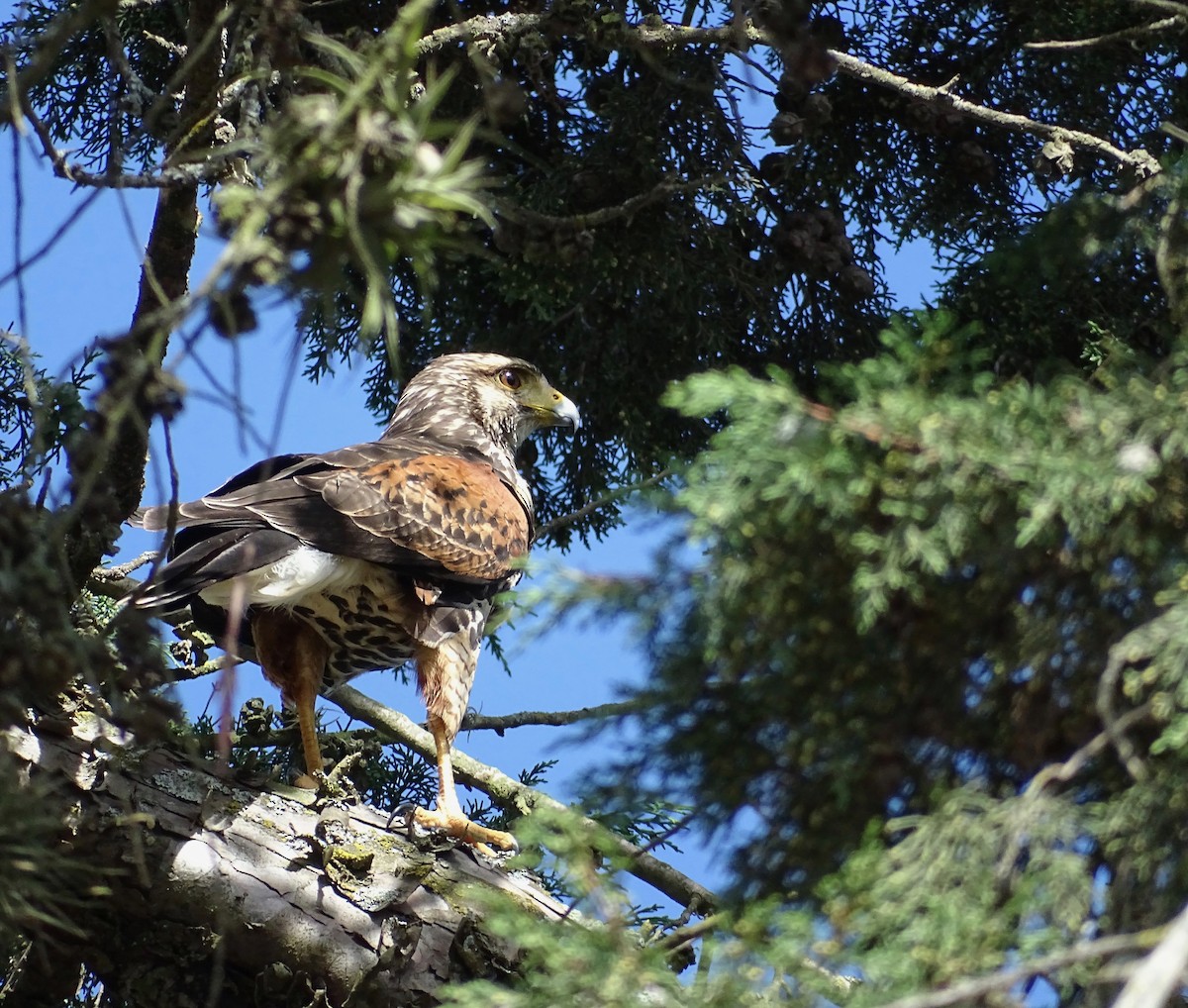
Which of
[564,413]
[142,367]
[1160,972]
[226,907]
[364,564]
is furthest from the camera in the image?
[564,413]

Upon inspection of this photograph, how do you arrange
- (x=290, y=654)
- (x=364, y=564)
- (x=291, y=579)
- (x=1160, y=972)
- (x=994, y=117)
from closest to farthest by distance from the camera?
(x=1160, y=972), (x=994, y=117), (x=291, y=579), (x=364, y=564), (x=290, y=654)

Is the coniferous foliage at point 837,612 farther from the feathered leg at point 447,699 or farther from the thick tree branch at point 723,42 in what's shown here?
the feathered leg at point 447,699

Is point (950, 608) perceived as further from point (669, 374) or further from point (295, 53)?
point (669, 374)

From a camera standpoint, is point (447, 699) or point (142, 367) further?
point (447, 699)

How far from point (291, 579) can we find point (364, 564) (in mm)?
272

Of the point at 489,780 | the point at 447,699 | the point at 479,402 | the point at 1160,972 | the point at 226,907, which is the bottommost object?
the point at 1160,972

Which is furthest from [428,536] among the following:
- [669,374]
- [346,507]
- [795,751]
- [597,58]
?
[795,751]

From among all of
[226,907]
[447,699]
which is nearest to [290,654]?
[447,699]

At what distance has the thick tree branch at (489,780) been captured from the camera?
4.01 m

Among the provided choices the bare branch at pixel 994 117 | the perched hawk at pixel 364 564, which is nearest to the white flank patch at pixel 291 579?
the perched hawk at pixel 364 564

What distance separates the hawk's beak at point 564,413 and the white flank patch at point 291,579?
1.03m

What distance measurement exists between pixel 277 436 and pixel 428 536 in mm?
2306

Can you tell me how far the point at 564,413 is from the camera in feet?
16.8

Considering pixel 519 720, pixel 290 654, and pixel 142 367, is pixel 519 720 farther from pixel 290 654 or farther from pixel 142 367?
pixel 142 367
